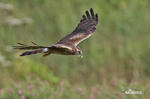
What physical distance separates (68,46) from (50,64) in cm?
436

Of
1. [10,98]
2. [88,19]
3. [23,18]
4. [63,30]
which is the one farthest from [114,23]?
[10,98]

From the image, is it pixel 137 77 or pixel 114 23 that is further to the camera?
pixel 114 23

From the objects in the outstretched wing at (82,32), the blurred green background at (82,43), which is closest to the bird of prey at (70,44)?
the outstretched wing at (82,32)

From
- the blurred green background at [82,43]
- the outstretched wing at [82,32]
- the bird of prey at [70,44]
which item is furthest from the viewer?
the blurred green background at [82,43]

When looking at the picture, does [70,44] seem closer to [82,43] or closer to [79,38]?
[79,38]

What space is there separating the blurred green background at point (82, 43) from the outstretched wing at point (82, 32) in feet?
6.96

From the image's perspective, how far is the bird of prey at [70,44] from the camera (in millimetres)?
6026

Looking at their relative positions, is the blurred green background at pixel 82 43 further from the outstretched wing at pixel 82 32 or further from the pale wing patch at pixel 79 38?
the pale wing patch at pixel 79 38

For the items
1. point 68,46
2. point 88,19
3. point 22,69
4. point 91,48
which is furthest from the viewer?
point 91,48

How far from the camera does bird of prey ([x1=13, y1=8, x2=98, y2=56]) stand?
6.03 metres

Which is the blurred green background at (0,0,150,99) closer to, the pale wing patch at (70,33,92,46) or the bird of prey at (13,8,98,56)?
the bird of prey at (13,8,98,56)

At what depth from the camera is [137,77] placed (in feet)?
34.6

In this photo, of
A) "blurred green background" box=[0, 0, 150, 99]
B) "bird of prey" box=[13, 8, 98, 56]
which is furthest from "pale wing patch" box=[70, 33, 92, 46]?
"blurred green background" box=[0, 0, 150, 99]

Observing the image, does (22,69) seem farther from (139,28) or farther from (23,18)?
(139,28)
